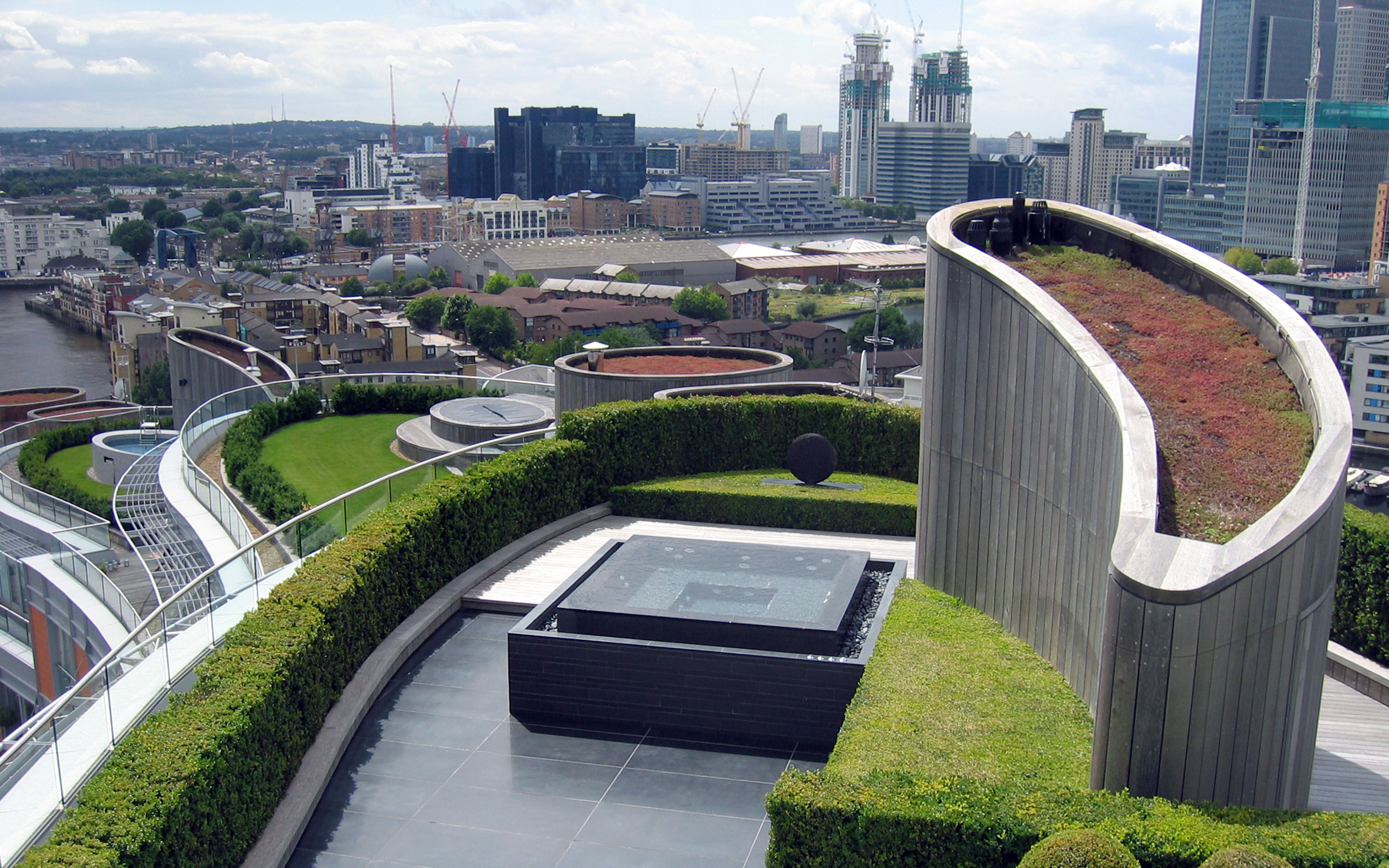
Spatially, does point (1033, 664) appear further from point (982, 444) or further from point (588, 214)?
point (588, 214)

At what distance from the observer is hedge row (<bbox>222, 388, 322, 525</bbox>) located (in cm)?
1733

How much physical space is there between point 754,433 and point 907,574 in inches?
178

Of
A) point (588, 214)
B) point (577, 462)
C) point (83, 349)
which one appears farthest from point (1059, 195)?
point (577, 462)

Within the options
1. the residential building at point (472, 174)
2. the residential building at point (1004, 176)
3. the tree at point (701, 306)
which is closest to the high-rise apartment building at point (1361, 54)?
the residential building at point (1004, 176)

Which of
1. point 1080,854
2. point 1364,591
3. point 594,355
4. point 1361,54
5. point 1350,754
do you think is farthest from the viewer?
point 1361,54

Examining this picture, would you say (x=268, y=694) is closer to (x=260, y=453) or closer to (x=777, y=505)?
(x=777, y=505)

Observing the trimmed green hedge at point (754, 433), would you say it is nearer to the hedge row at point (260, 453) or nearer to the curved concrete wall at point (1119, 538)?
the curved concrete wall at point (1119, 538)

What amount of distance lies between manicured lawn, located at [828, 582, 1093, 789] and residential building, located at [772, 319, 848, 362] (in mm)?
69519

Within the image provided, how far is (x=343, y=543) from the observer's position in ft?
33.9

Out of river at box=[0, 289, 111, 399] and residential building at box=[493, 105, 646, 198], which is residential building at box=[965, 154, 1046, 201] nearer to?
residential building at box=[493, 105, 646, 198]

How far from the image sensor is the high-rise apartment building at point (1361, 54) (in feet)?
609

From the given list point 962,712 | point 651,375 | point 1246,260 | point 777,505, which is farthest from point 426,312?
point 962,712

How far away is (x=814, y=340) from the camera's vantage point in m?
79.6

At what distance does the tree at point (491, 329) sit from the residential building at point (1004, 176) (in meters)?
120
